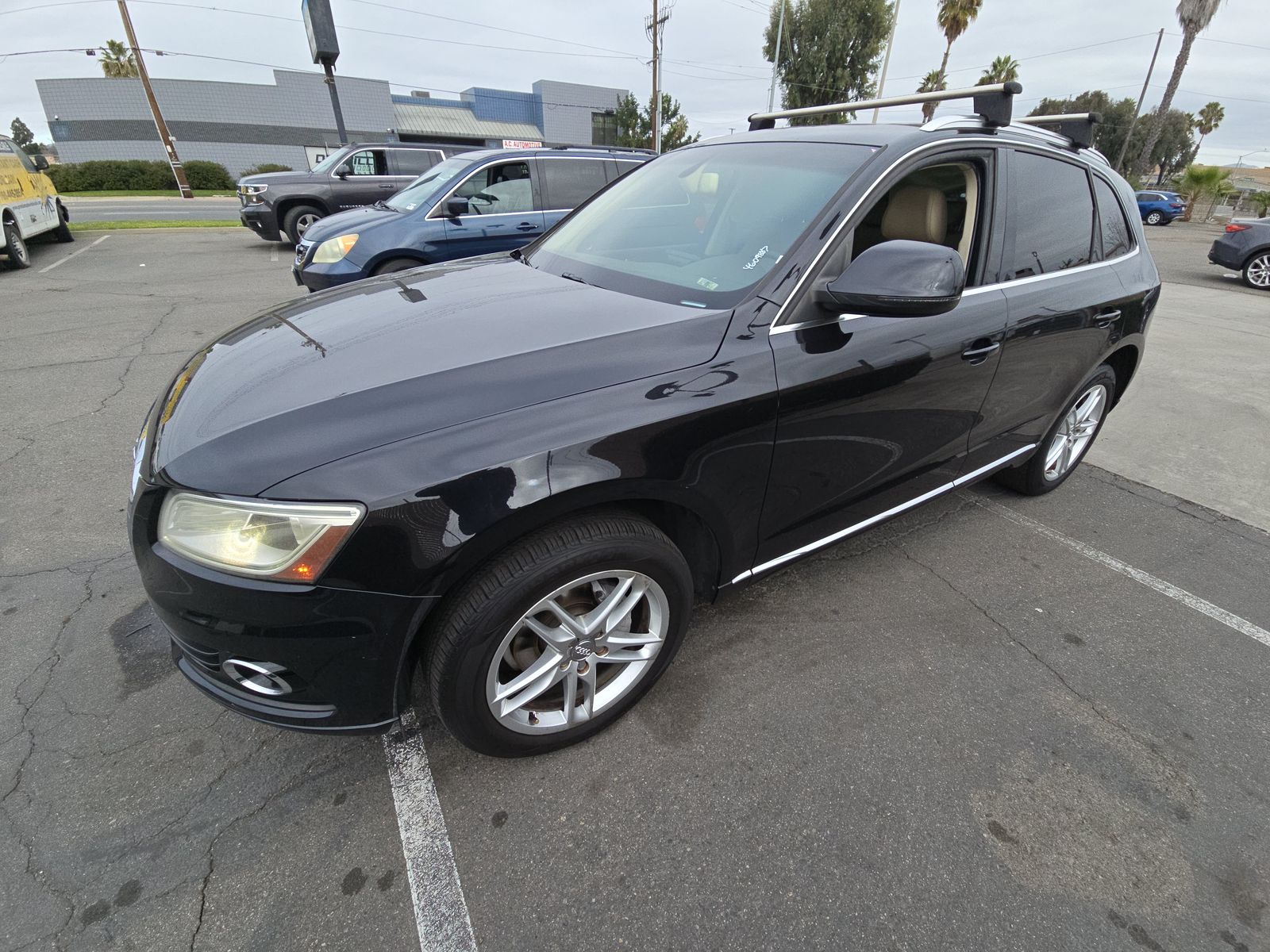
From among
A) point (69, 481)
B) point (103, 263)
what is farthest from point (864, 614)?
point (103, 263)

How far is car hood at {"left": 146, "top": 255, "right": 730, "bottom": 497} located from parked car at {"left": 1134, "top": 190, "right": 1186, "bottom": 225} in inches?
1338

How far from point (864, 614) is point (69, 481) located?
4133 mm

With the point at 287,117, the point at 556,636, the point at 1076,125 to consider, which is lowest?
A: the point at 556,636

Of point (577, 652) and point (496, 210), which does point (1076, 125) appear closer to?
point (577, 652)

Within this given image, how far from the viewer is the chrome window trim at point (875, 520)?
2.23m

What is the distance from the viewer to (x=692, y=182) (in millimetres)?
2646

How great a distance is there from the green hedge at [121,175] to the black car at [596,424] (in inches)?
1595

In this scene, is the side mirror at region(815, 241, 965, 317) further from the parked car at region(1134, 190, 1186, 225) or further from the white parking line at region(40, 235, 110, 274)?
the parked car at region(1134, 190, 1186, 225)

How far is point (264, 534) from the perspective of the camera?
1.44 m

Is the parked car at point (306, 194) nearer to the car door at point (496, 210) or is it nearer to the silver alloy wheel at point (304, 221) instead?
the silver alloy wheel at point (304, 221)

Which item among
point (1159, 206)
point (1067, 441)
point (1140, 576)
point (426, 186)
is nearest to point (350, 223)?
point (426, 186)

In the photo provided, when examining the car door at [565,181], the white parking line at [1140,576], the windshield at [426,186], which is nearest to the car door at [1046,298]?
the white parking line at [1140,576]

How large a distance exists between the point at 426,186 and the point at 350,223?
0.99 m

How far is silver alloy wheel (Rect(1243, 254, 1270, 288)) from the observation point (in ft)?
37.2
